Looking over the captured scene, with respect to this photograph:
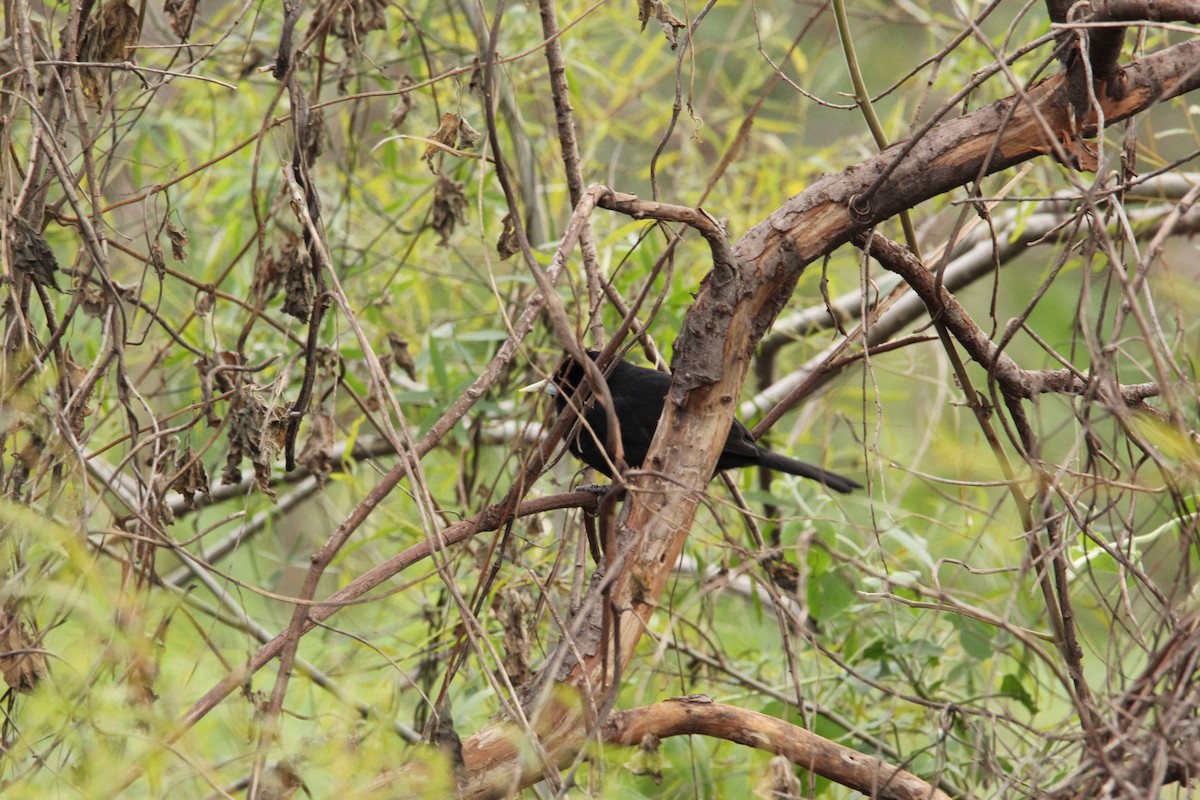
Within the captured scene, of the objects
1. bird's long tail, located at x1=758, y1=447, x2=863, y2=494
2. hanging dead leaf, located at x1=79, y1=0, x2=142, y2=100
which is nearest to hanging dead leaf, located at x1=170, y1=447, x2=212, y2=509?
hanging dead leaf, located at x1=79, y1=0, x2=142, y2=100

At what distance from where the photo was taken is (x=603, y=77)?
433 cm

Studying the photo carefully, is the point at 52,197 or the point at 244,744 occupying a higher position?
the point at 52,197

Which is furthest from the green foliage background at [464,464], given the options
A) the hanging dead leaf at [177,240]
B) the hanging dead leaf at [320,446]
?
the hanging dead leaf at [320,446]

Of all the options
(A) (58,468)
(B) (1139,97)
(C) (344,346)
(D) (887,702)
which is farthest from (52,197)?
(B) (1139,97)

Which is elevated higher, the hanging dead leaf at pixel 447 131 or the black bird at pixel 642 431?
the hanging dead leaf at pixel 447 131

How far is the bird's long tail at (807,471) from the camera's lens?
3.01 m

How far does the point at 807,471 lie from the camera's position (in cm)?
309

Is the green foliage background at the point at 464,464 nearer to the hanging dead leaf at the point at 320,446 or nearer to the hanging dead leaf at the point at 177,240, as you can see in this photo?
the hanging dead leaf at the point at 177,240

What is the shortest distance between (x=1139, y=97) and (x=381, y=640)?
2.95 m

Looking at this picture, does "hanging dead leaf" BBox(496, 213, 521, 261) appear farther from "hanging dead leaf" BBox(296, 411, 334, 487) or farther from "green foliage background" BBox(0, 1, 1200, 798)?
"hanging dead leaf" BBox(296, 411, 334, 487)

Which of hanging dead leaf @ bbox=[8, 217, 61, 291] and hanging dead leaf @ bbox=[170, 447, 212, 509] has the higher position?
hanging dead leaf @ bbox=[8, 217, 61, 291]

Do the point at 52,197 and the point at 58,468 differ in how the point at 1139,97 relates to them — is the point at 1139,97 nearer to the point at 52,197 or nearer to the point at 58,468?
the point at 58,468

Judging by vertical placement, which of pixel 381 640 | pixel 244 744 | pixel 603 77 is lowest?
pixel 381 640

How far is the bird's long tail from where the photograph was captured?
119 inches
